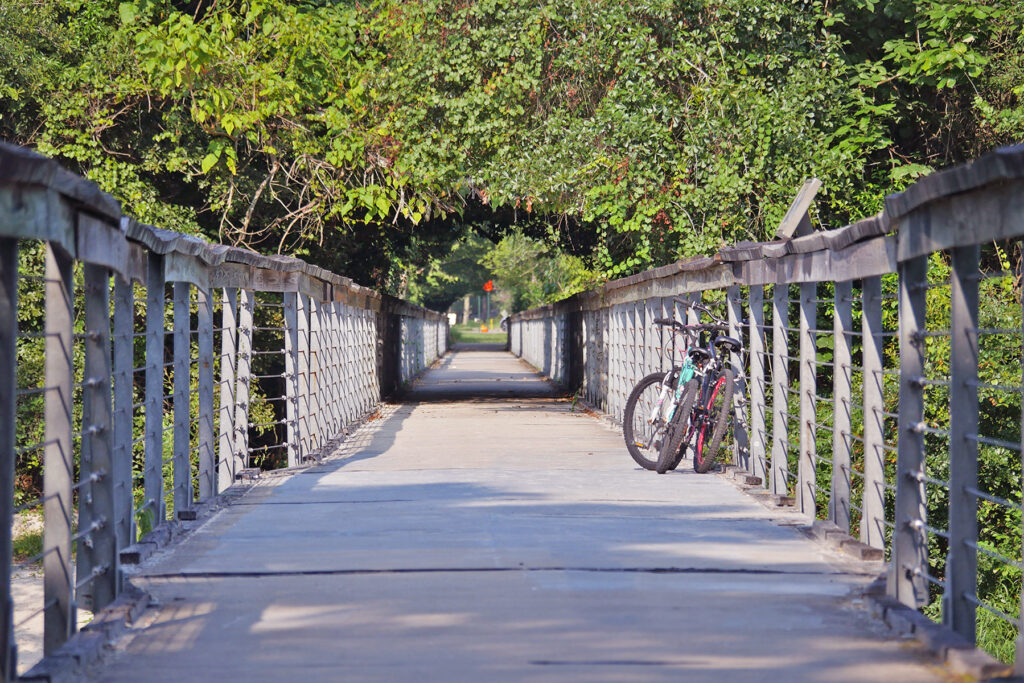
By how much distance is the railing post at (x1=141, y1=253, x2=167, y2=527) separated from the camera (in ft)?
20.0

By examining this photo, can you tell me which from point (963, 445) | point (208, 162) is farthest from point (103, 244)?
point (208, 162)

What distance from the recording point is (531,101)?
16547 mm

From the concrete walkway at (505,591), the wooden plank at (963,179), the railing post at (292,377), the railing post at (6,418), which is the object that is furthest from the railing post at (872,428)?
the railing post at (292,377)

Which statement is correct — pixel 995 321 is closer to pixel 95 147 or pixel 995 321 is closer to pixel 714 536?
pixel 714 536

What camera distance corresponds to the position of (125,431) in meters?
5.46

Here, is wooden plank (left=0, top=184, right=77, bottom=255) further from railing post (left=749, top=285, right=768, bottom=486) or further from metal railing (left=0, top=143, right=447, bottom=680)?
railing post (left=749, top=285, right=768, bottom=486)

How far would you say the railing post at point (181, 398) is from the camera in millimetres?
6750

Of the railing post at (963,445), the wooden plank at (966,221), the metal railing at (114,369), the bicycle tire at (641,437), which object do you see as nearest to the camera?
the metal railing at (114,369)

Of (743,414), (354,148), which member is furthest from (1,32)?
(743,414)

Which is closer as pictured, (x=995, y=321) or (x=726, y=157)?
(x=995, y=321)

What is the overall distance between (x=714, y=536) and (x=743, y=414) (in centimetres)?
293

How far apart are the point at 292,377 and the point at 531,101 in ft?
25.1

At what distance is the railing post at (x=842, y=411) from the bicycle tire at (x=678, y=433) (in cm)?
255

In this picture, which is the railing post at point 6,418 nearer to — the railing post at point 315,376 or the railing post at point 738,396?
the railing post at point 738,396
